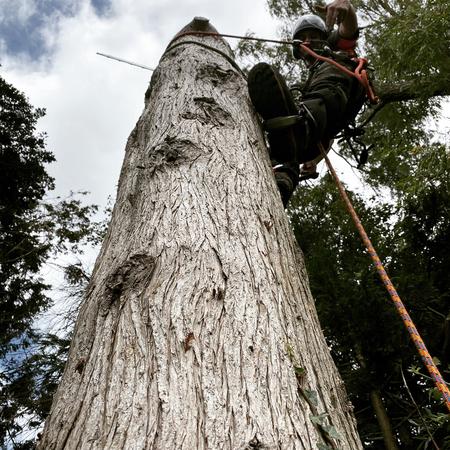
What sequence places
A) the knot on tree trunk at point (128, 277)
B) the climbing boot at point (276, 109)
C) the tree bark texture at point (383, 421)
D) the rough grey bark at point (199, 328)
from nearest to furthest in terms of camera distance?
the rough grey bark at point (199, 328) → the knot on tree trunk at point (128, 277) → the climbing boot at point (276, 109) → the tree bark texture at point (383, 421)

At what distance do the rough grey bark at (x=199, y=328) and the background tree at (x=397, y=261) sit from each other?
2426mm

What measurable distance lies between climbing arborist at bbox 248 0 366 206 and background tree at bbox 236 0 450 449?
620 millimetres

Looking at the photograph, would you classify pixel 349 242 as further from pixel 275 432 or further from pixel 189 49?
pixel 275 432

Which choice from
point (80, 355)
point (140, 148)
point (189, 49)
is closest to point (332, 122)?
point (189, 49)

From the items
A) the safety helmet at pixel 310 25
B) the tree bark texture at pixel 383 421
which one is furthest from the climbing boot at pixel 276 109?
the tree bark texture at pixel 383 421

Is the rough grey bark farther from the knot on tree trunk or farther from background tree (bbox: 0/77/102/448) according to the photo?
background tree (bbox: 0/77/102/448)

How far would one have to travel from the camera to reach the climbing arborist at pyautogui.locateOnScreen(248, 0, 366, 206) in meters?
2.50

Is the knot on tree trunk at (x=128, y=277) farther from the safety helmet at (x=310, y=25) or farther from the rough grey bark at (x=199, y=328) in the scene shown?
the safety helmet at (x=310, y=25)

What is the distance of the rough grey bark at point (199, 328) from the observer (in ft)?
2.97

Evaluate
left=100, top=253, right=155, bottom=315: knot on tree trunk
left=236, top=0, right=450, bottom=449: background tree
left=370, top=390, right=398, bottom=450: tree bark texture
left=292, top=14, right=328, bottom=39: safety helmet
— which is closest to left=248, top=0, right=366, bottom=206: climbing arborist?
left=292, top=14, right=328, bottom=39: safety helmet

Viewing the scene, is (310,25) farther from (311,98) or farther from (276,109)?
(276,109)

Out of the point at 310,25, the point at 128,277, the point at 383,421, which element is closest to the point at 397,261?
the point at 383,421

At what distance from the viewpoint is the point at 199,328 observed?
1083 mm

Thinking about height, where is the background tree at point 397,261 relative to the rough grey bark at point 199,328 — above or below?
above
